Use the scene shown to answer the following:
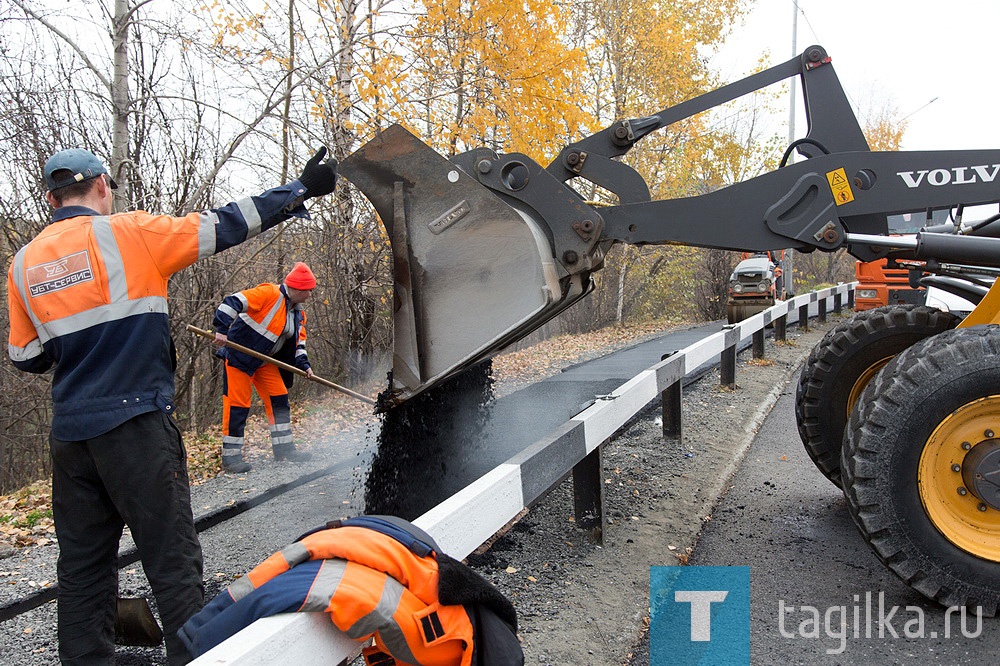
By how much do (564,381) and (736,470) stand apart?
369cm

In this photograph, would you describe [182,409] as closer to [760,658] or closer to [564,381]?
[564,381]

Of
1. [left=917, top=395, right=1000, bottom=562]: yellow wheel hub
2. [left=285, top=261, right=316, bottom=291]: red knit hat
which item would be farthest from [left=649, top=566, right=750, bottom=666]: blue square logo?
[left=285, top=261, right=316, bottom=291]: red knit hat

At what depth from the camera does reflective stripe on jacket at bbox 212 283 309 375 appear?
21.2 ft

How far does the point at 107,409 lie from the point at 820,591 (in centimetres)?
303

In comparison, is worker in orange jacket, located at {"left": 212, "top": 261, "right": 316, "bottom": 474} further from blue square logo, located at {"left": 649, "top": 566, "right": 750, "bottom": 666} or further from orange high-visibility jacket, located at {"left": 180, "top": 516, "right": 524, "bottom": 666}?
orange high-visibility jacket, located at {"left": 180, "top": 516, "right": 524, "bottom": 666}

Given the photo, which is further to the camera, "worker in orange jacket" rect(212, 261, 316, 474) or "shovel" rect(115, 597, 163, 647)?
"worker in orange jacket" rect(212, 261, 316, 474)

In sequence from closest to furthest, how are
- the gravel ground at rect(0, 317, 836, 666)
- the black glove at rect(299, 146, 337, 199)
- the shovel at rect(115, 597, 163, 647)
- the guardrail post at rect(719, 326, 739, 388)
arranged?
the gravel ground at rect(0, 317, 836, 666)
the shovel at rect(115, 597, 163, 647)
the black glove at rect(299, 146, 337, 199)
the guardrail post at rect(719, 326, 739, 388)

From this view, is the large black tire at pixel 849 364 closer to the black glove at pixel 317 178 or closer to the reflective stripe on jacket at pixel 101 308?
the black glove at pixel 317 178

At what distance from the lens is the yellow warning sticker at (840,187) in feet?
12.3

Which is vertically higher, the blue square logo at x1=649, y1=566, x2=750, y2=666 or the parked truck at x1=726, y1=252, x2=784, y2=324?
the parked truck at x1=726, y1=252, x2=784, y2=324

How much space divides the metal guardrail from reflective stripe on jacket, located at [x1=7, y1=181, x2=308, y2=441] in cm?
131

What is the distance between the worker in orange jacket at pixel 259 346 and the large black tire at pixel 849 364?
4202 millimetres

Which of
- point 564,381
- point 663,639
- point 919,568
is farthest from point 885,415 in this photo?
point 564,381

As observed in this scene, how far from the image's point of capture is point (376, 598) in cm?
154
